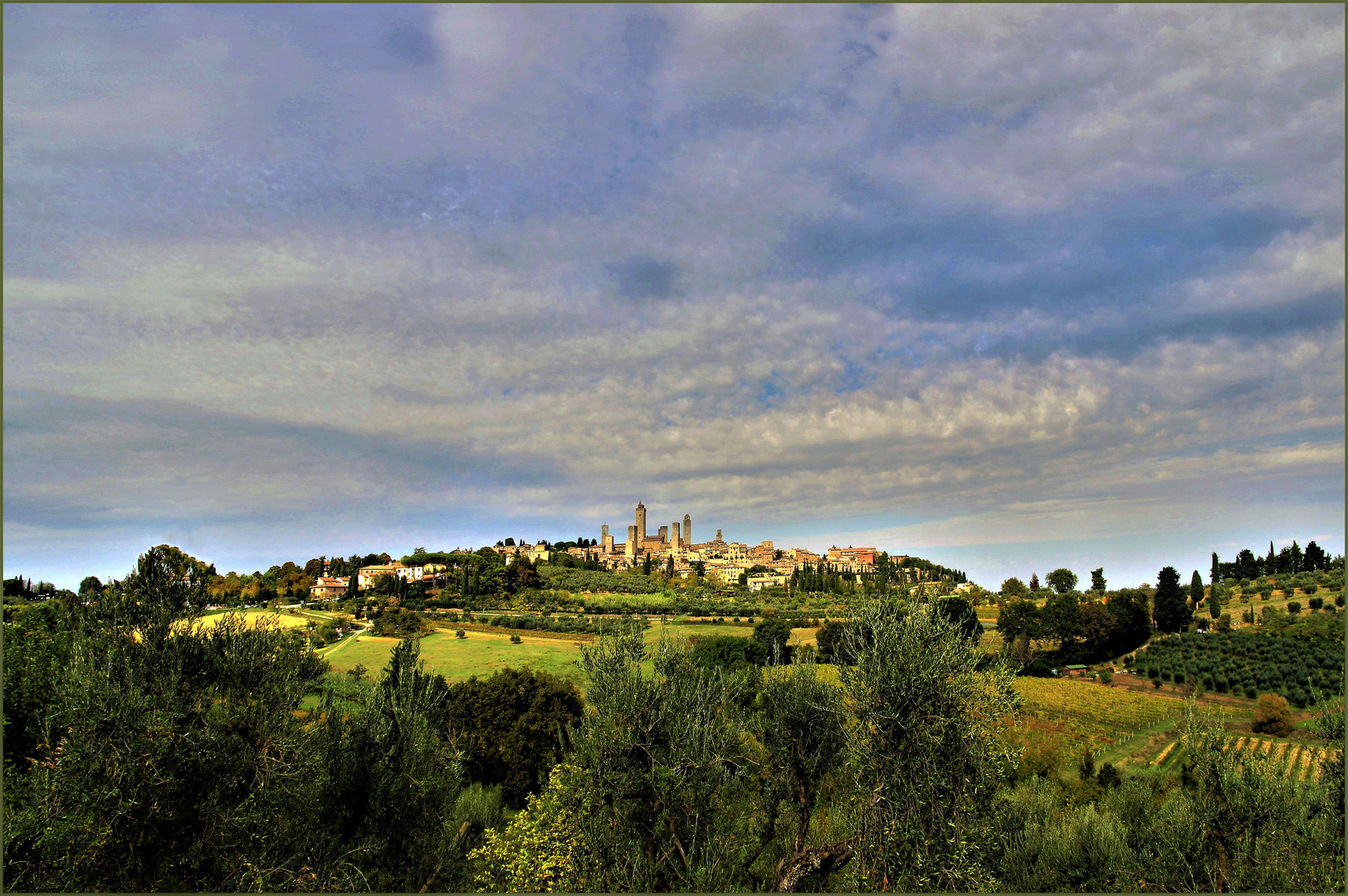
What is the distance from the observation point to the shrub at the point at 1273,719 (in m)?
45.8

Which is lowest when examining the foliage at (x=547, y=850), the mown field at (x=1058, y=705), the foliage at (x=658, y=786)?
the mown field at (x=1058, y=705)

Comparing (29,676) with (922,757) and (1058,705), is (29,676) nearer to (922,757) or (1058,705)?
(922,757)

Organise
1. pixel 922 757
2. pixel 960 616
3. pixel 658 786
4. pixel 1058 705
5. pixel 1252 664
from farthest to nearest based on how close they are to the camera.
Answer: pixel 1252 664 → pixel 1058 705 → pixel 960 616 → pixel 658 786 → pixel 922 757

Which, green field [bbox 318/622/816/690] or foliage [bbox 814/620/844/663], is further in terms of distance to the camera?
foliage [bbox 814/620/844/663]

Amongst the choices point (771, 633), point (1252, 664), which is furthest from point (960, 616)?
point (1252, 664)

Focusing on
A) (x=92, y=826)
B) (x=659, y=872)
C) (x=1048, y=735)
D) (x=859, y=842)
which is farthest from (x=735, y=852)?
(x=1048, y=735)

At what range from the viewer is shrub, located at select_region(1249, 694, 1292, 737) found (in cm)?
4575

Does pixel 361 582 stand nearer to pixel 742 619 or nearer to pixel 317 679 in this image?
pixel 742 619

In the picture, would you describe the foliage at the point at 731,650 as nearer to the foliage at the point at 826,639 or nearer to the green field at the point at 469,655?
the foliage at the point at 826,639

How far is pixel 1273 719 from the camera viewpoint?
152ft

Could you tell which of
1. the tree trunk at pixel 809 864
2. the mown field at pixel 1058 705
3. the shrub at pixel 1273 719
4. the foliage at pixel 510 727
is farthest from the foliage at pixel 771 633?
the tree trunk at pixel 809 864

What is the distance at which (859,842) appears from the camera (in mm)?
12992

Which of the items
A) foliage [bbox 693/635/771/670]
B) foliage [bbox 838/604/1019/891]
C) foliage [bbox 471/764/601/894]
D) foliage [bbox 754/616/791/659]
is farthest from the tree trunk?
foliage [bbox 754/616/791/659]

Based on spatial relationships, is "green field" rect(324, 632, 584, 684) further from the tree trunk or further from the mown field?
the tree trunk
